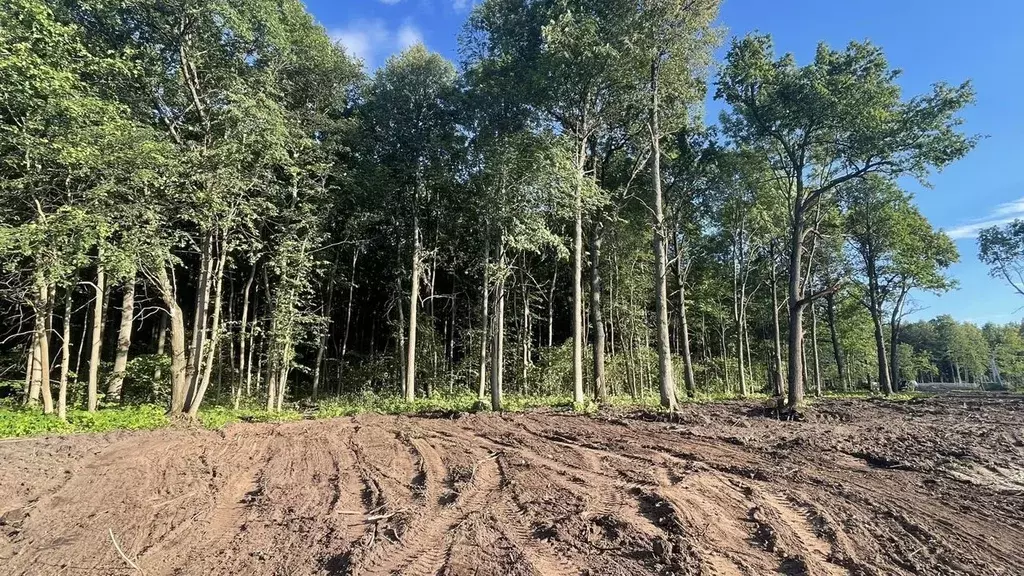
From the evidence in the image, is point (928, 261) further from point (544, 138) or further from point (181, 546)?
point (181, 546)

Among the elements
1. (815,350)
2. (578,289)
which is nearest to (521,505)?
(578,289)

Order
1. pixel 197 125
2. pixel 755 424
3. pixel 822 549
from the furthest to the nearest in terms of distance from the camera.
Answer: pixel 197 125
pixel 755 424
pixel 822 549

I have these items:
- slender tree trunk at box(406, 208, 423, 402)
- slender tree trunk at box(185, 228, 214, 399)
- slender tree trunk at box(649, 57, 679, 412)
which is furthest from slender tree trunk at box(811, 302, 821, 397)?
slender tree trunk at box(185, 228, 214, 399)

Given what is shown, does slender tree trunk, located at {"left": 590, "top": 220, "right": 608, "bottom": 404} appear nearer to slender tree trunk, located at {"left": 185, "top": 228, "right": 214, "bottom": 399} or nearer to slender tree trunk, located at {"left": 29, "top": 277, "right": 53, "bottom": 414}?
slender tree trunk, located at {"left": 185, "top": 228, "right": 214, "bottom": 399}

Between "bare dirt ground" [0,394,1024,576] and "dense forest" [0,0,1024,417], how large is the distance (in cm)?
466

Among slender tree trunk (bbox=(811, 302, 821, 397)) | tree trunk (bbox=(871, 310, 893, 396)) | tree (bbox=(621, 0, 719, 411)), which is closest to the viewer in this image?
tree (bbox=(621, 0, 719, 411))

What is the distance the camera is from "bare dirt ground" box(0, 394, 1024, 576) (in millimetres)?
3533

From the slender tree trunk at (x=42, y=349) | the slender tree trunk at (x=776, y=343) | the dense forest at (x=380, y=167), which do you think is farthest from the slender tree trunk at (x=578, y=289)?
the slender tree trunk at (x=42, y=349)

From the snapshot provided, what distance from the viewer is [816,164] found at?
16.4 m

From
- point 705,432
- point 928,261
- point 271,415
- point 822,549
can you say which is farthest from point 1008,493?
point 928,261

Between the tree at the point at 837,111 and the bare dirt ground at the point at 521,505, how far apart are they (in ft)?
23.3

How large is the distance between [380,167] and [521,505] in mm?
12868

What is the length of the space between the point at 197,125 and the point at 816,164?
731 inches

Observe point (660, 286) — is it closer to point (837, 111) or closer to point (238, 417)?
point (837, 111)
